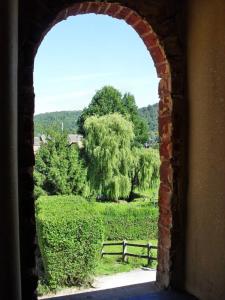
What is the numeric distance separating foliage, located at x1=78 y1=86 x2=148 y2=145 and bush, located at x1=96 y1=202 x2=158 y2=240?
6.48m

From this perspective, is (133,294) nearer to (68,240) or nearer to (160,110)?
(160,110)

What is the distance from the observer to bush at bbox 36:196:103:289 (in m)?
9.41

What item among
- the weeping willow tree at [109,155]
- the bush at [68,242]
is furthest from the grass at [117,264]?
the weeping willow tree at [109,155]

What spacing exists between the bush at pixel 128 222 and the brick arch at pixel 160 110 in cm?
1686

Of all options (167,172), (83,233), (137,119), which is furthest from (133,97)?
(167,172)

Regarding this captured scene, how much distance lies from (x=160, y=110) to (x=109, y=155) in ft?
57.0

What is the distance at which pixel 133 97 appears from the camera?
27.0m

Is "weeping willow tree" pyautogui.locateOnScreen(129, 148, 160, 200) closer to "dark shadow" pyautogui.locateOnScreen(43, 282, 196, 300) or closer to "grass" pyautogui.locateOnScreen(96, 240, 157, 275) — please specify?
"grass" pyautogui.locateOnScreen(96, 240, 157, 275)

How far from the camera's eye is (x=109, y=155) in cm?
1978
